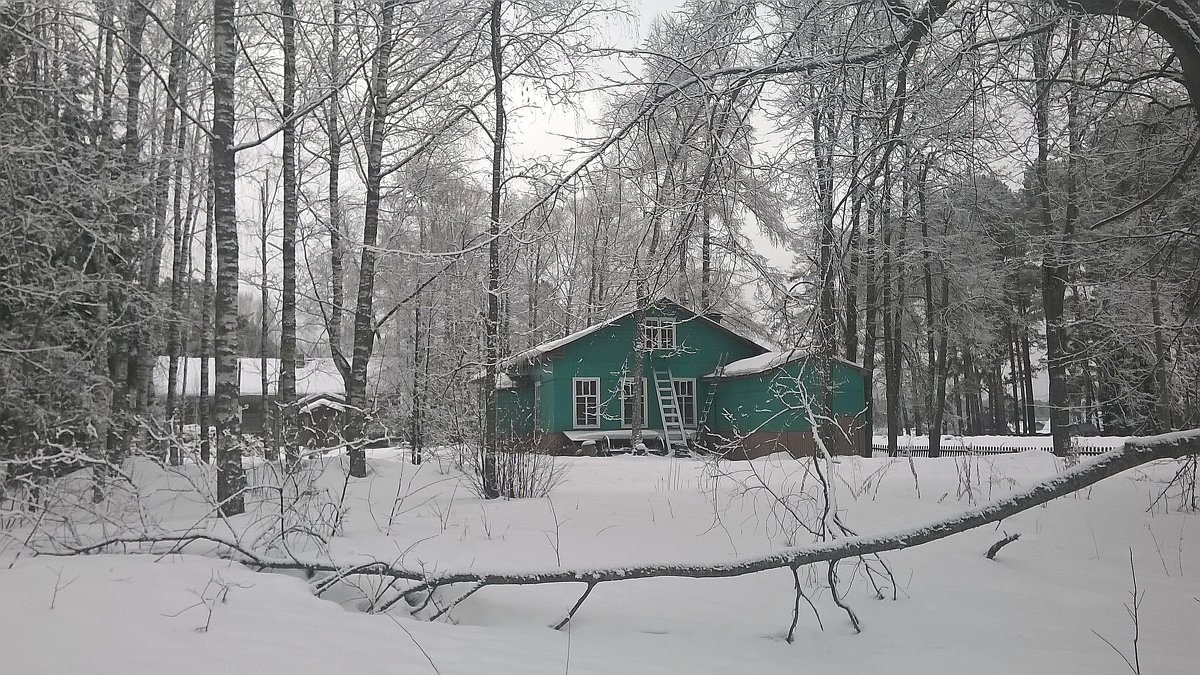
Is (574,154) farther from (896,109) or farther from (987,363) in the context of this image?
(987,363)

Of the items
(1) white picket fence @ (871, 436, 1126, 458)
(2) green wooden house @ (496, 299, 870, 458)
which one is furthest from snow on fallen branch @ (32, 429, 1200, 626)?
(2) green wooden house @ (496, 299, 870, 458)

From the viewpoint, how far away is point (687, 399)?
73.9 feet

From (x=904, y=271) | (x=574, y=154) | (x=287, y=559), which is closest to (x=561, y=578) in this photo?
(x=287, y=559)

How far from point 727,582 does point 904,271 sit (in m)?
16.9

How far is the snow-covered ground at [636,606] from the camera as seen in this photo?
329cm

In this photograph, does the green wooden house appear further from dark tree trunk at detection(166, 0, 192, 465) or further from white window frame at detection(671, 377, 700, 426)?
dark tree trunk at detection(166, 0, 192, 465)

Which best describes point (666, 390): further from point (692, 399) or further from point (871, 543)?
point (871, 543)

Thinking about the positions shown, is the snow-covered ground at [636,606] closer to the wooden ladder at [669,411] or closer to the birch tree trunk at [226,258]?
the birch tree trunk at [226,258]

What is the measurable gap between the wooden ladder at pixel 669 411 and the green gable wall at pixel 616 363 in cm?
28

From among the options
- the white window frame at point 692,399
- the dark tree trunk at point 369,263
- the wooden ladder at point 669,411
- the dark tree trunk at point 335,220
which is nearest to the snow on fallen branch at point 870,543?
the dark tree trunk at point 369,263

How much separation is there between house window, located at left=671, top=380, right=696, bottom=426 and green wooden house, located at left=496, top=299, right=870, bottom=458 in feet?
0.10

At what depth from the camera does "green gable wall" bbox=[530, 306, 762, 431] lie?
21.3 metres

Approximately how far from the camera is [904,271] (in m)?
19.8

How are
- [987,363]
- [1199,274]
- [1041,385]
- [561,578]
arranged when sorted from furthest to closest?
[1041,385] → [987,363] → [1199,274] → [561,578]
